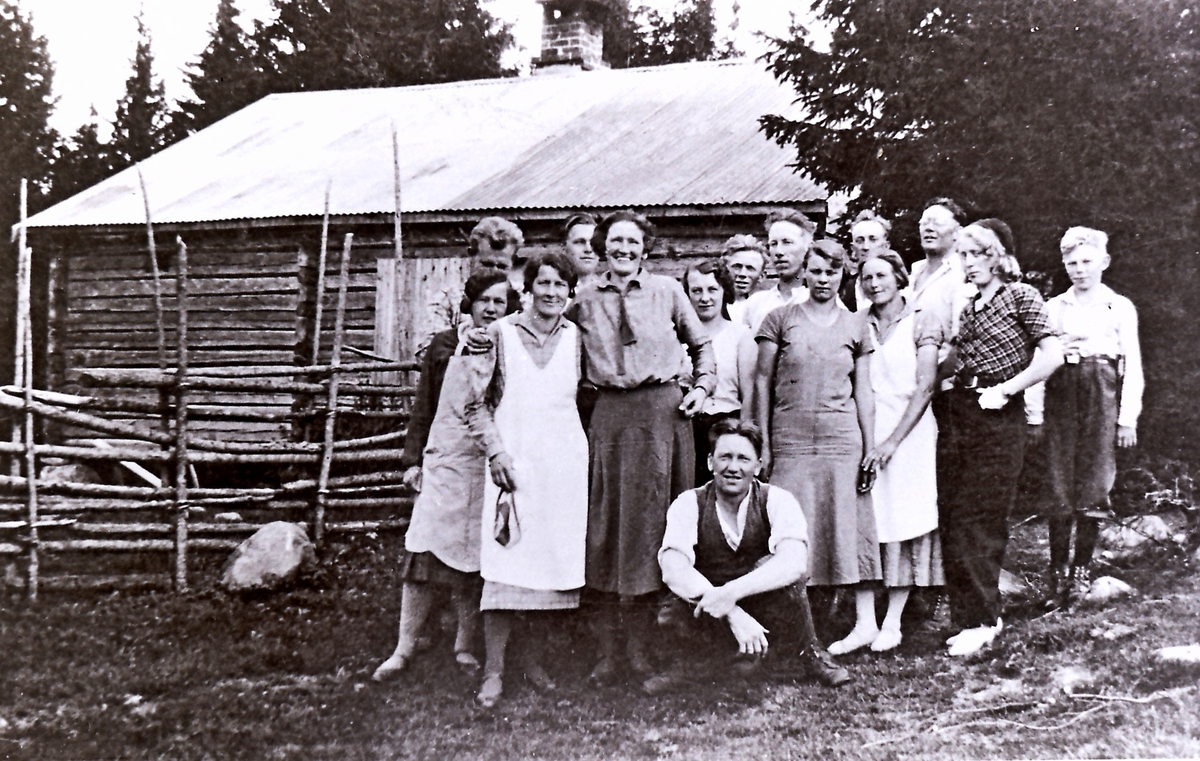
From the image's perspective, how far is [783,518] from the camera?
10.1ft

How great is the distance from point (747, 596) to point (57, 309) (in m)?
6.71

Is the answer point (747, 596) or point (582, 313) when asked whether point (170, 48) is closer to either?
point (582, 313)

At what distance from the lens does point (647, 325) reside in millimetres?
3135

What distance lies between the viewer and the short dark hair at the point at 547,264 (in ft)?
10.3

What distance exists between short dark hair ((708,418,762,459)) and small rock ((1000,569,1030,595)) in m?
1.03

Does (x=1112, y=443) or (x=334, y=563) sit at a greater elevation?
(x=1112, y=443)

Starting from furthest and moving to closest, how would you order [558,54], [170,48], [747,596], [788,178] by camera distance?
1. [558,54]
2. [788,178]
3. [170,48]
4. [747,596]

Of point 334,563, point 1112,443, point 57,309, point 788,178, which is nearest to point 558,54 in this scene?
point 788,178

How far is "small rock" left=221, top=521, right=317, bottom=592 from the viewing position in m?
4.05

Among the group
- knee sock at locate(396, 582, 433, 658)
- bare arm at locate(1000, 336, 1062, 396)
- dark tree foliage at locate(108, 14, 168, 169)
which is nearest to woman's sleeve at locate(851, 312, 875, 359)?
bare arm at locate(1000, 336, 1062, 396)

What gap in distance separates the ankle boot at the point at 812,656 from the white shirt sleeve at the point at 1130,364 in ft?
4.50

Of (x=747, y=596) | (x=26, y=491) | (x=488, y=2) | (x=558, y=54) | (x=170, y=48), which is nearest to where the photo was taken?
(x=747, y=596)

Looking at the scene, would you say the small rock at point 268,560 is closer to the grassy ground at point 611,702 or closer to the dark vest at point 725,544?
the grassy ground at point 611,702

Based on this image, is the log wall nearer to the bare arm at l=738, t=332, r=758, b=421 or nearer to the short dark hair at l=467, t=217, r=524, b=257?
the short dark hair at l=467, t=217, r=524, b=257
